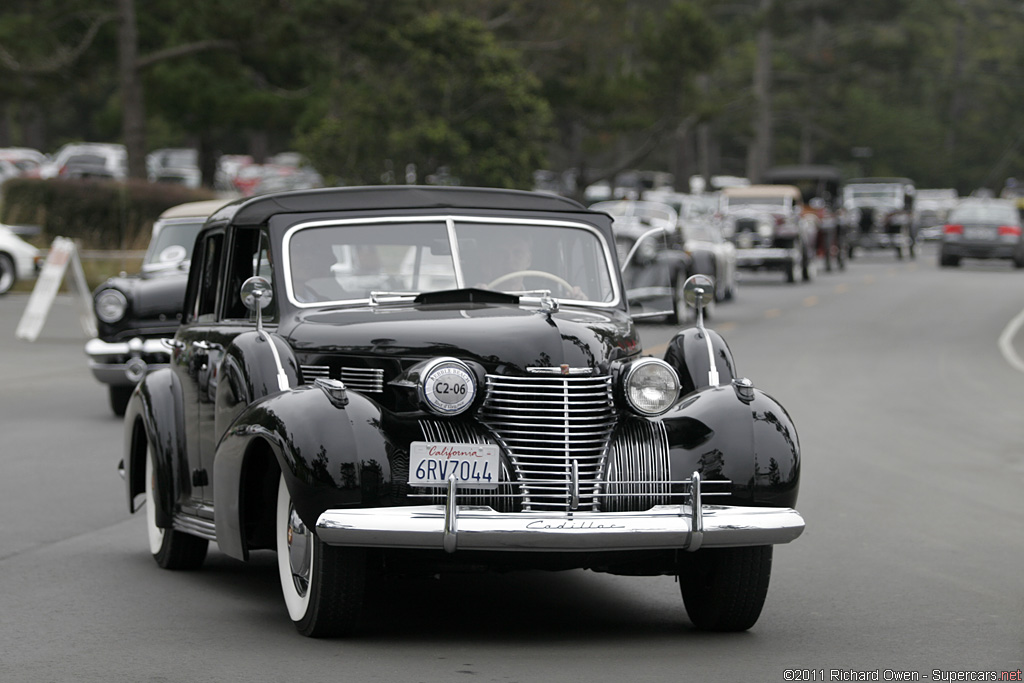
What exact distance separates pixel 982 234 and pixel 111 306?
126 ft

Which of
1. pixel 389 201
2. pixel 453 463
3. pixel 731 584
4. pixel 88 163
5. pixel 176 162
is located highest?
pixel 176 162

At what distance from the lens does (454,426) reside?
6430 mm

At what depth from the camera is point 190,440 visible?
25.9ft

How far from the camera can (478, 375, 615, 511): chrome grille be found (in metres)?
6.34

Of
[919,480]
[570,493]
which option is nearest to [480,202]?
[570,493]

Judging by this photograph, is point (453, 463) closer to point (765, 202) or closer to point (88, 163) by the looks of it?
point (765, 202)

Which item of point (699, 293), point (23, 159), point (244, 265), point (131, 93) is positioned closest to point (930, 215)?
point (23, 159)

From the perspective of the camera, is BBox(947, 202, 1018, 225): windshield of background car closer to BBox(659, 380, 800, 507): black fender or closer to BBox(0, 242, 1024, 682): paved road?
BBox(0, 242, 1024, 682): paved road

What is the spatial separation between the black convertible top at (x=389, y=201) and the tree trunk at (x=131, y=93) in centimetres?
3276

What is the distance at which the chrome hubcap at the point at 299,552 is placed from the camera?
6.36m

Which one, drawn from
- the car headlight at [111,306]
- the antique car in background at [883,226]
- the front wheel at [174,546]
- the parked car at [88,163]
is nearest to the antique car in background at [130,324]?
the car headlight at [111,306]

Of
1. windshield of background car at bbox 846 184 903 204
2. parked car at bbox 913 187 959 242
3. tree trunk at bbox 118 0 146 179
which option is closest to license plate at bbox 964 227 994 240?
parked car at bbox 913 187 959 242

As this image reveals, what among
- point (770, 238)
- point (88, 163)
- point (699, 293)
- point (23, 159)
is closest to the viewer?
point (699, 293)

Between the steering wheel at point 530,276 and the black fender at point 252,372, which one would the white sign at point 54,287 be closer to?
the steering wheel at point 530,276
